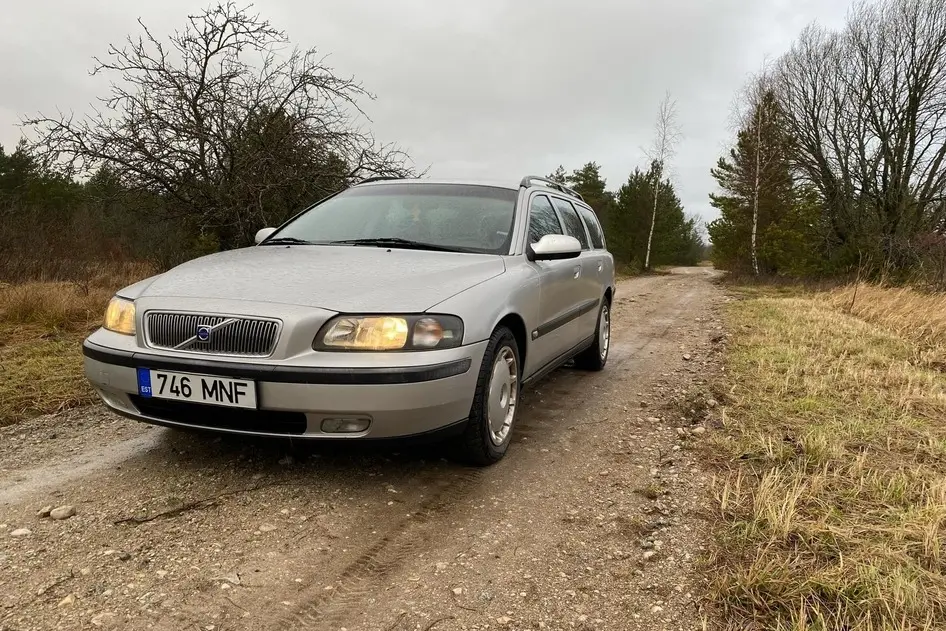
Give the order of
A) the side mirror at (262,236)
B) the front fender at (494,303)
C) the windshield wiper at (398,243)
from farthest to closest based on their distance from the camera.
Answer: the side mirror at (262,236)
the windshield wiper at (398,243)
the front fender at (494,303)

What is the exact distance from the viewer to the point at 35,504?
2443 mm

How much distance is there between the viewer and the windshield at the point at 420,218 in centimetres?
346

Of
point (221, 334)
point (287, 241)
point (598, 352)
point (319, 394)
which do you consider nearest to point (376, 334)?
point (319, 394)

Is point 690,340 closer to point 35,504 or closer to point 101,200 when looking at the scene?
point 35,504

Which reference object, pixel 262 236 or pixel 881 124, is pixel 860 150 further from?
pixel 262 236

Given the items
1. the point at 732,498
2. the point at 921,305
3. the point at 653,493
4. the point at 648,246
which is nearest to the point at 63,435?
the point at 653,493

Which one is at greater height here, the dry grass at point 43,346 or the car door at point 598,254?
the car door at point 598,254

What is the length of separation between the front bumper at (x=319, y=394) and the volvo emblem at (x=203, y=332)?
0.08 meters

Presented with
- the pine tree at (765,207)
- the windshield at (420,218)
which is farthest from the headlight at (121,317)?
the pine tree at (765,207)

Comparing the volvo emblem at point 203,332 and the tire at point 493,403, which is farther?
the tire at point 493,403

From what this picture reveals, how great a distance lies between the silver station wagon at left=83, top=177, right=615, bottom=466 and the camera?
238 centimetres

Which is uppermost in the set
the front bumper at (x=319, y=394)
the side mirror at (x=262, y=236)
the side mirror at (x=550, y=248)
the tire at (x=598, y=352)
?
the side mirror at (x=262, y=236)

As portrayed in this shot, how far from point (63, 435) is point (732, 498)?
11.7 feet

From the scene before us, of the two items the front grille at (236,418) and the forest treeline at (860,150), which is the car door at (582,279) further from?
the forest treeline at (860,150)
